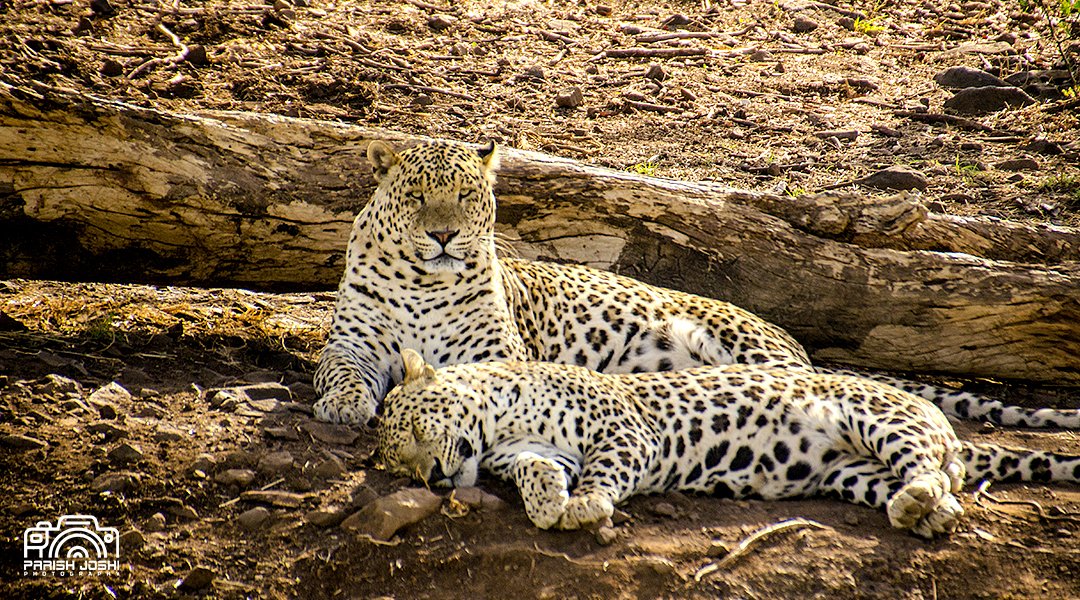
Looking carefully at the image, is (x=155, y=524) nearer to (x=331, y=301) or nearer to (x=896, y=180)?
(x=331, y=301)

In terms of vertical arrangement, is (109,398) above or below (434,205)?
below

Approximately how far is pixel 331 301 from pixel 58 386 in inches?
137

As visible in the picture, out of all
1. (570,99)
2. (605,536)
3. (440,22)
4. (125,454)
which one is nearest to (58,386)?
(125,454)

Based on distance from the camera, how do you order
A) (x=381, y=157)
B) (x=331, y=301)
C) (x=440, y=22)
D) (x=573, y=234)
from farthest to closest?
(x=440, y=22) → (x=331, y=301) → (x=573, y=234) → (x=381, y=157)

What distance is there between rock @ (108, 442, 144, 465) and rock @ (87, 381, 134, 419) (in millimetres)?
545

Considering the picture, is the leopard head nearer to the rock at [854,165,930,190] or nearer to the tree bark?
the tree bark

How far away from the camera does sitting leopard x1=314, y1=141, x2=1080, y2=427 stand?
7617mm

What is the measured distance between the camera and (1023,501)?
6.29m

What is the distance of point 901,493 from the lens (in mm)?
5844

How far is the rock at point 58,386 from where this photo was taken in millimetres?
6773

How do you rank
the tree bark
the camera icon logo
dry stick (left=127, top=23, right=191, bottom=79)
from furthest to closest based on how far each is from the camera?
1. dry stick (left=127, top=23, right=191, bottom=79)
2. the tree bark
3. the camera icon logo

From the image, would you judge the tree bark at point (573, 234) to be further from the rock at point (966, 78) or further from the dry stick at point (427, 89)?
the rock at point (966, 78)

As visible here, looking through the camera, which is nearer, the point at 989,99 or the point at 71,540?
the point at 71,540

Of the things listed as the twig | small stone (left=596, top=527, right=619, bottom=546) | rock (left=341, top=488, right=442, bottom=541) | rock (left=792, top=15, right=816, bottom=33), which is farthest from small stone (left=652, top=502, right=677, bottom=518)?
rock (left=792, top=15, right=816, bottom=33)
